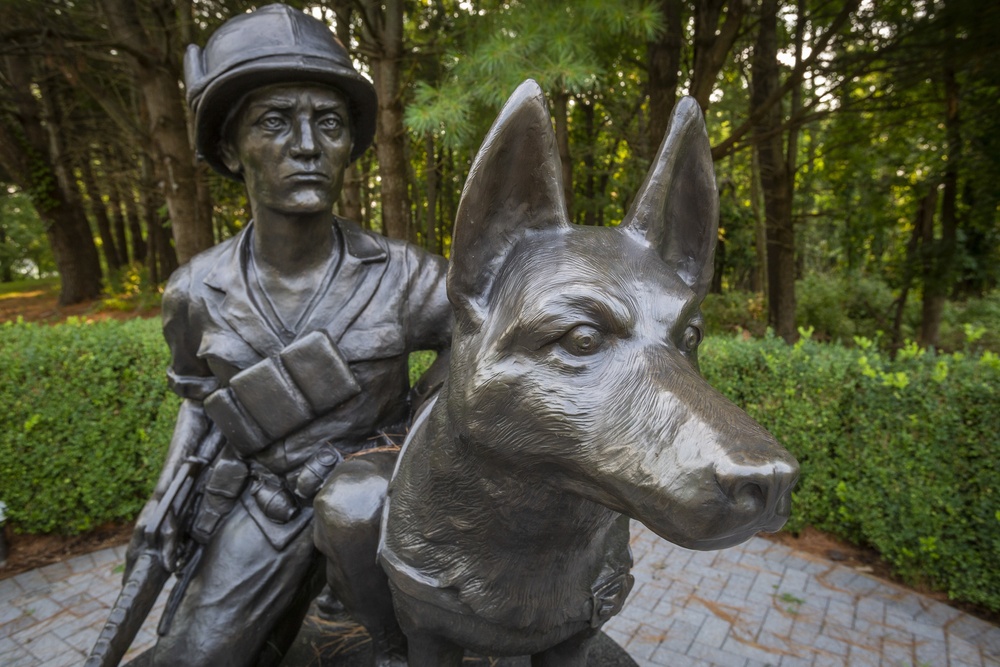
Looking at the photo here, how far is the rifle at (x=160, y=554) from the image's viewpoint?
1.86 meters

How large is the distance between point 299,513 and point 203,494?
1.22ft

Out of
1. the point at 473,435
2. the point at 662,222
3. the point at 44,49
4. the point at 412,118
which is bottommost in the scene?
the point at 473,435

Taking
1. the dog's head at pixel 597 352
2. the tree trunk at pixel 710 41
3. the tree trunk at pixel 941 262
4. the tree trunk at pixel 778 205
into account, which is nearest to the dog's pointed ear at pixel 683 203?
the dog's head at pixel 597 352

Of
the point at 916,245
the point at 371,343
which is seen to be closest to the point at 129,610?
the point at 371,343

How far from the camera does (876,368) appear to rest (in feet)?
16.3

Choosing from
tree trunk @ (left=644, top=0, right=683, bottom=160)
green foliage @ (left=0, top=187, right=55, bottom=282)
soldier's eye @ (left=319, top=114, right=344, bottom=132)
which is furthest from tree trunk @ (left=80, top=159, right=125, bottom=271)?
soldier's eye @ (left=319, top=114, right=344, bottom=132)

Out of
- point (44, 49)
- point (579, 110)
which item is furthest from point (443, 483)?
point (579, 110)

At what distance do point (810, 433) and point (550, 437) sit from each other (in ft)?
16.0

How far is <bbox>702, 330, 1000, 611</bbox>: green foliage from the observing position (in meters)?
4.45

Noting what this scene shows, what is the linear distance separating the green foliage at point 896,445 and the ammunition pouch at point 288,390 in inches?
173

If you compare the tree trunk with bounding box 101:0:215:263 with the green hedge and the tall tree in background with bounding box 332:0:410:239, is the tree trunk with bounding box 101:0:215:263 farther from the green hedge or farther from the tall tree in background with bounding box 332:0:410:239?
the tall tree in background with bounding box 332:0:410:239

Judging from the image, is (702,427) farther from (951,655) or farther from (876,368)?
(876,368)

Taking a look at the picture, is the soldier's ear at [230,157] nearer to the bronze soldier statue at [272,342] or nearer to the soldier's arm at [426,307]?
the bronze soldier statue at [272,342]

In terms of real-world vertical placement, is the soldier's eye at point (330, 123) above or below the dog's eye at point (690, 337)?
above
